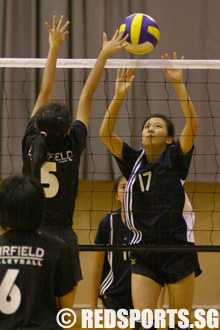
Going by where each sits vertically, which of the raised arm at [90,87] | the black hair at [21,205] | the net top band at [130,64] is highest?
the net top band at [130,64]

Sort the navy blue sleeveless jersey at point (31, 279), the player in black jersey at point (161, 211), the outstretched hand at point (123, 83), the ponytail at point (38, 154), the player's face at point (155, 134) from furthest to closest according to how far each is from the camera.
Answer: the outstretched hand at point (123, 83), the player's face at point (155, 134), the player in black jersey at point (161, 211), the ponytail at point (38, 154), the navy blue sleeveless jersey at point (31, 279)

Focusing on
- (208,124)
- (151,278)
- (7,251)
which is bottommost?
(151,278)

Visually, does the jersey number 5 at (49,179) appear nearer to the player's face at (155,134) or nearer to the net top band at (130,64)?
the player's face at (155,134)

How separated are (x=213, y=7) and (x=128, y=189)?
10.8 ft

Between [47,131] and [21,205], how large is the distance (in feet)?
3.03

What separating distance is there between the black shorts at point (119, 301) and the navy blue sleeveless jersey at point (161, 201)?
2.93 feet

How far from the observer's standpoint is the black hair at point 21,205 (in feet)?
5.81

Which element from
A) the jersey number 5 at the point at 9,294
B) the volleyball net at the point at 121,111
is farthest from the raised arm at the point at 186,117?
the volleyball net at the point at 121,111

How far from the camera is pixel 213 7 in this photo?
5.50 m

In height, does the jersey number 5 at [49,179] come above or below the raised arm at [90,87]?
below

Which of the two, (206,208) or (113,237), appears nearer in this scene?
(113,237)

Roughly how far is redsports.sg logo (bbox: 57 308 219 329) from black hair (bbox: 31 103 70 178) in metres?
0.84

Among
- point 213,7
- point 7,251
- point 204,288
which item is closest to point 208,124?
point 213,7

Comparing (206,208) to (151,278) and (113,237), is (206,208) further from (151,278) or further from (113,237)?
(151,278)
